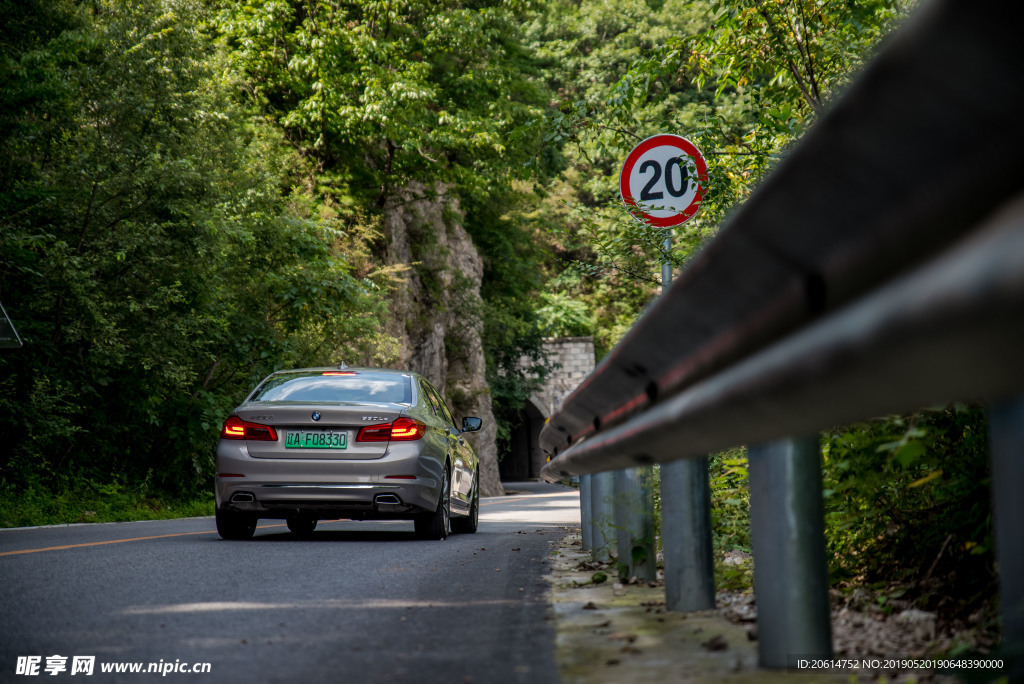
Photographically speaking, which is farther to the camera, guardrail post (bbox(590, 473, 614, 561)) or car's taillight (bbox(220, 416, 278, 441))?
car's taillight (bbox(220, 416, 278, 441))

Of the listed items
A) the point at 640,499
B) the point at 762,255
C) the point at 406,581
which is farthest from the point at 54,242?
the point at 762,255

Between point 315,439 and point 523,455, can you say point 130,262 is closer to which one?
point 315,439

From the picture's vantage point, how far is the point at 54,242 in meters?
15.0

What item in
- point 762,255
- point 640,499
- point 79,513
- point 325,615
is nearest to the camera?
point 762,255

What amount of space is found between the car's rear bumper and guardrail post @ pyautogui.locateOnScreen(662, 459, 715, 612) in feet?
17.1

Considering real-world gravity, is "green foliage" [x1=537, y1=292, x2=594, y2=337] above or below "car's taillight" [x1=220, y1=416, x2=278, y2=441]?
above

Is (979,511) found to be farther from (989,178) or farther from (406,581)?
(406,581)

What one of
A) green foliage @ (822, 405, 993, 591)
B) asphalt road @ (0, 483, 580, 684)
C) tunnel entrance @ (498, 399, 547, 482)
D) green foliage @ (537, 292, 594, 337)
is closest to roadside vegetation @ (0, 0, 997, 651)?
green foliage @ (822, 405, 993, 591)

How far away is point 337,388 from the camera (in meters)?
9.88

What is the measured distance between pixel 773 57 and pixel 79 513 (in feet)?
35.3

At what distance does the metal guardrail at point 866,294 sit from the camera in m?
1.35

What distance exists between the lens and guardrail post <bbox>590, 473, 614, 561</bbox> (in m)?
6.34

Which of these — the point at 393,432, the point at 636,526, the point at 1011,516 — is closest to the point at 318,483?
the point at 393,432

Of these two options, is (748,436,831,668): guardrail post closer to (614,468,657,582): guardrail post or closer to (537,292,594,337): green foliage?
(614,468,657,582): guardrail post
